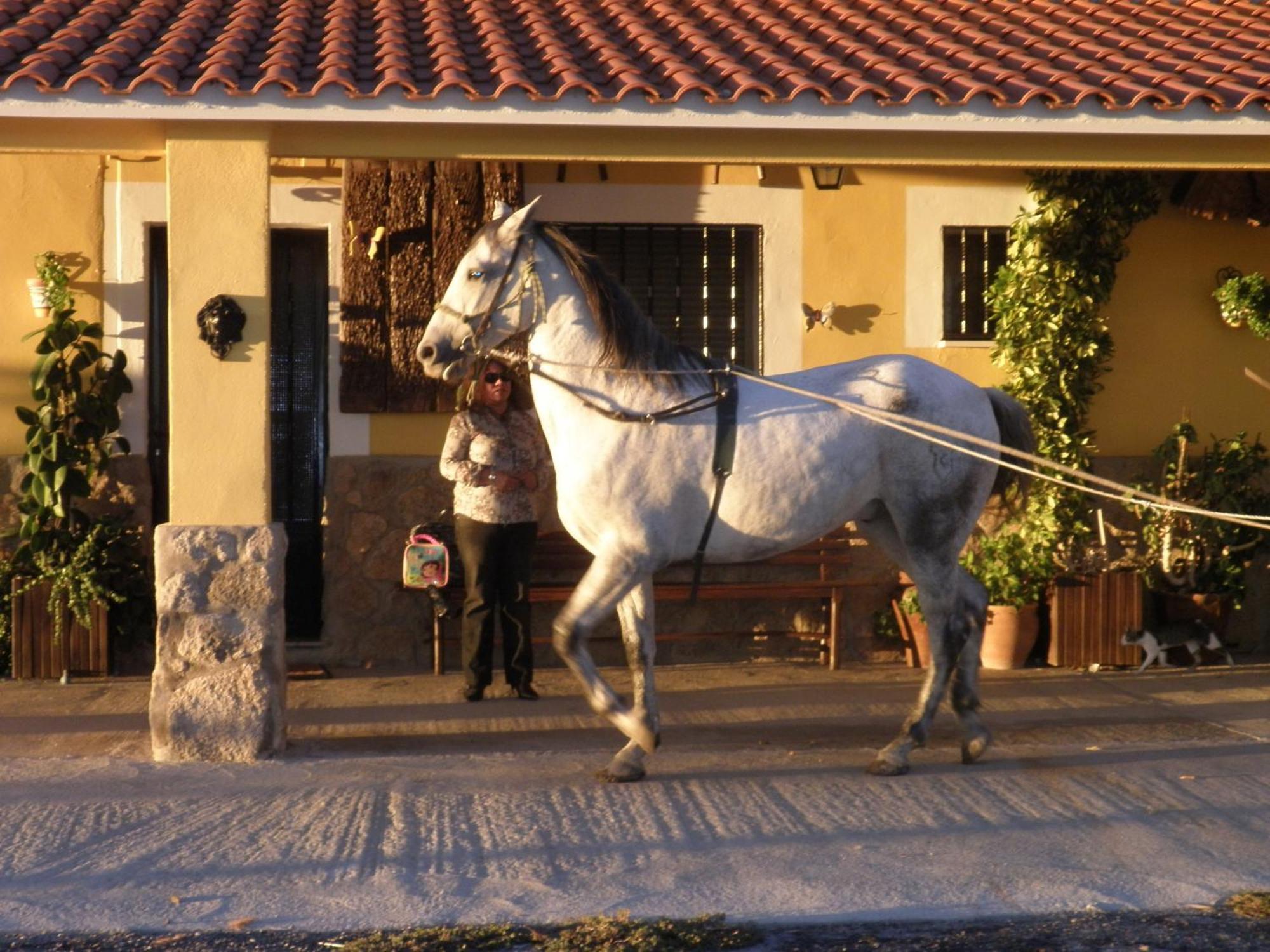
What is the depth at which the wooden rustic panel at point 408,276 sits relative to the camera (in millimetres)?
9039

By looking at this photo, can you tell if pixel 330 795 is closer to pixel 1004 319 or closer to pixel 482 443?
pixel 482 443

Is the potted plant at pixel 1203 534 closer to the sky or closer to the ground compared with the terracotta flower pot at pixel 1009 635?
closer to the sky

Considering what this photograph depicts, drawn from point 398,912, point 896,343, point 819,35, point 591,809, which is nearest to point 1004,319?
point 896,343

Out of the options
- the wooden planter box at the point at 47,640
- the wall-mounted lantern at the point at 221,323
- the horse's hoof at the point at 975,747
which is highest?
the wall-mounted lantern at the point at 221,323

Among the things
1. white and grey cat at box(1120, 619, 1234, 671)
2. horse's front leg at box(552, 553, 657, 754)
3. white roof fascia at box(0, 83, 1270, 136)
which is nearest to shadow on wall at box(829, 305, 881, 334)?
white and grey cat at box(1120, 619, 1234, 671)

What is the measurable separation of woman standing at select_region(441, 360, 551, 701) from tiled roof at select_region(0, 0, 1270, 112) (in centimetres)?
170

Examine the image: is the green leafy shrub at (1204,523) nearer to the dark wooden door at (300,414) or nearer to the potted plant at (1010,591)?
the potted plant at (1010,591)

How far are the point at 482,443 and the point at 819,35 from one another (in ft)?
9.09

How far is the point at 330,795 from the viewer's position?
6070 millimetres

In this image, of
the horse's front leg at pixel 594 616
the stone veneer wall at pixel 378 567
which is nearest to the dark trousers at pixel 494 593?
the stone veneer wall at pixel 378 567

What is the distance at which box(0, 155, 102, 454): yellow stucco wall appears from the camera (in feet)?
29.3

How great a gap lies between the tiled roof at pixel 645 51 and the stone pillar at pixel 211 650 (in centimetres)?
195

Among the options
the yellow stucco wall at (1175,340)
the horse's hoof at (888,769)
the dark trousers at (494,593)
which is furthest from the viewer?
the yellow stucco wall at (1175,340)

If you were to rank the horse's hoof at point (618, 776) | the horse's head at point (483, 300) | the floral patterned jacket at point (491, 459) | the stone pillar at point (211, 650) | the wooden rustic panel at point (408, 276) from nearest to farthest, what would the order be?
the horse's head at point (483, 300)
the horse's hoof at point (618, 776)
the stone pillar at point (211, 650)
the floral patterned jacket at point (491, 459)
the wooden rustic panel at point (408, 276)
